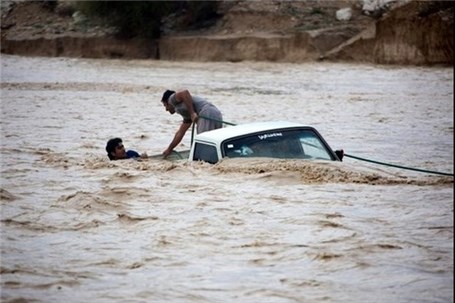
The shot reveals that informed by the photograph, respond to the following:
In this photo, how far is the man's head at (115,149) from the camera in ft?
43.3

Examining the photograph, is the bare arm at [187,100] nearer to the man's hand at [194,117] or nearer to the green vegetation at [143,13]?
the man's hand at [194,117]

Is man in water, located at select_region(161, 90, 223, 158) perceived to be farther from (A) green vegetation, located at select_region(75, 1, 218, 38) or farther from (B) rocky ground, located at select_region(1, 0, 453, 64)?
(A) green vegetation, located at select_region(75, 1, 218, 38)

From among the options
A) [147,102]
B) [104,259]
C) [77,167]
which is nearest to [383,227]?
[104,259]

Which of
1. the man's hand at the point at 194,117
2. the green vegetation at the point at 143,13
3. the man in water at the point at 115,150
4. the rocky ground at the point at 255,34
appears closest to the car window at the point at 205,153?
the man's hand at the point at 194,117

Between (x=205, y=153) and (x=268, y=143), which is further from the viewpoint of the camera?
(x=205, y=153)

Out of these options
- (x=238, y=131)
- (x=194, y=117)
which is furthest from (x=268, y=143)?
(x=194, y=117)

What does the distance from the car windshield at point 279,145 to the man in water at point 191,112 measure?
2430mm

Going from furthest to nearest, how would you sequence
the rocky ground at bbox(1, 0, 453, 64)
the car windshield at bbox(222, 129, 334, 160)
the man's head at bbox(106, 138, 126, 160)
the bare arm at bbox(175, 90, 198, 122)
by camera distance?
the rocky ground at bbox(1, 0, 453, 64) < the man's head at bbox(106, 138, 126, 160) < the bare arm at bbox(175, 90, 198, 122) < the car windshield at bbox(222, 129, 334, 160)

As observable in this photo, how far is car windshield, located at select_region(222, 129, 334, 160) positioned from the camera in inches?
416

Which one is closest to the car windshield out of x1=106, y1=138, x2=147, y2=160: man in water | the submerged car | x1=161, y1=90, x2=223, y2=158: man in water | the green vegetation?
the submerged car

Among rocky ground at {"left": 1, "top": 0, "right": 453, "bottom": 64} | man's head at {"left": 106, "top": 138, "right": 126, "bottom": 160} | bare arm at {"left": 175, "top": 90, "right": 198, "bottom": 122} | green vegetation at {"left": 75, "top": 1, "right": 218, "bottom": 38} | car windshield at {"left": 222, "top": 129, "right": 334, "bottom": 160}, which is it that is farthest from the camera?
green vegetation at {"left": 75, "top": 1, "right": 218, "bottom": 38}

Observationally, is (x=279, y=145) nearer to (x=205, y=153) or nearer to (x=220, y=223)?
(x=205, y=153)

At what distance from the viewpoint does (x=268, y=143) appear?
34.6ft

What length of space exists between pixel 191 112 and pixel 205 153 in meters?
2.24
